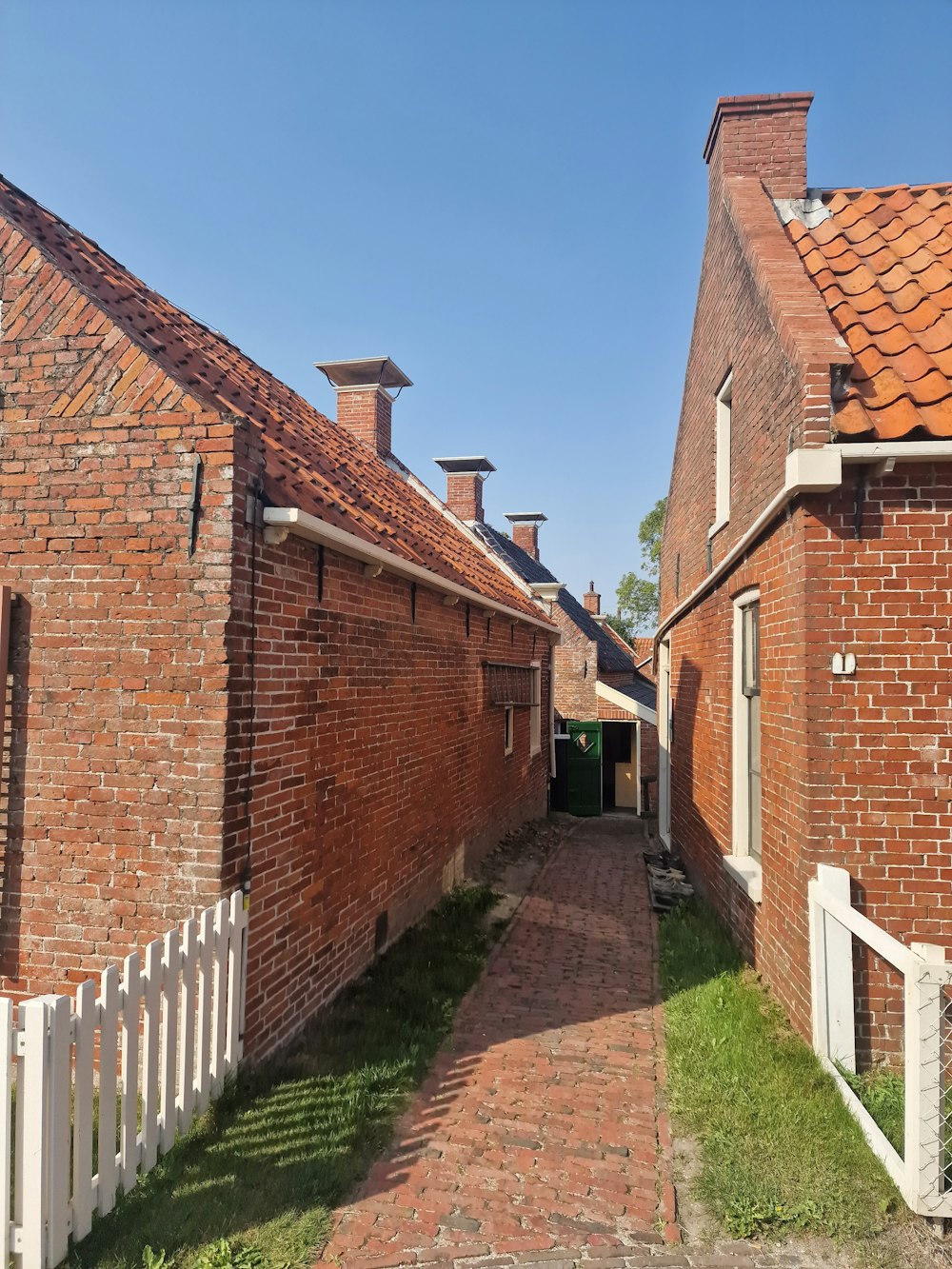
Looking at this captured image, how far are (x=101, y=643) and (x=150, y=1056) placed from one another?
2234 millimetres

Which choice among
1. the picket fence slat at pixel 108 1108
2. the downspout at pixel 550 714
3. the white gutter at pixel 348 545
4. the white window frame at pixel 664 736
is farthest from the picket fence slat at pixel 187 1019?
the downspout at pixel 550 714

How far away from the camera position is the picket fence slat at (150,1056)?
342 cm

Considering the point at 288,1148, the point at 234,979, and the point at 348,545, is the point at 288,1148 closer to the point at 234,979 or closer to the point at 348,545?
the point at 234,979

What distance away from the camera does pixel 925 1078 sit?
3.23 meters

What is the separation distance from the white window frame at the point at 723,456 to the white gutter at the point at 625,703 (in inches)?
439

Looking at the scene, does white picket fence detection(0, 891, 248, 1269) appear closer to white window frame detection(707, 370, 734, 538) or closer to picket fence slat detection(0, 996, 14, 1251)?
picket fence slat detection(0, 996, 14, 1251)

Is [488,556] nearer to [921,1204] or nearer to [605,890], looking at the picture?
[605,890]

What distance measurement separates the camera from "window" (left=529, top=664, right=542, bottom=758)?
1408cm

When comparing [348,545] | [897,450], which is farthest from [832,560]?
[348,545]

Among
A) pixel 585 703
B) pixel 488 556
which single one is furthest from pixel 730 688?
pixel 585 703

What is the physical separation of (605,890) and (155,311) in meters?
8.25

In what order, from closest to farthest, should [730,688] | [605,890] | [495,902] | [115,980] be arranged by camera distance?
[115,980] → [730,688] → [495,902] → [605,890]

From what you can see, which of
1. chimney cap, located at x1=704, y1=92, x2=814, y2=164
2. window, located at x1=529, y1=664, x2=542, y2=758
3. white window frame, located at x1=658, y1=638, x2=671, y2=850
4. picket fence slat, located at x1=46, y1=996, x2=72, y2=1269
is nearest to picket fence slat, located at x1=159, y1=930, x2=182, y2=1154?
picket fence slat, located at x1=46, y1=996, x2=72, y2=1269

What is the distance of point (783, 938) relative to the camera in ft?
16.9
